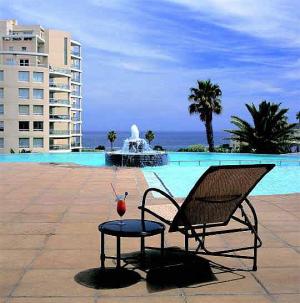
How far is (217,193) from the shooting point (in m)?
4.43

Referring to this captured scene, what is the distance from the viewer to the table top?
4.23 metres

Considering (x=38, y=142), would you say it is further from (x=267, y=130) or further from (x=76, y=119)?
(x=267, y=130)

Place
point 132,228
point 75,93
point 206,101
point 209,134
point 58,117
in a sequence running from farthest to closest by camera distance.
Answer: point 75,93 → point 58,117 → point 206,101 → point 209,134 → point 132,228

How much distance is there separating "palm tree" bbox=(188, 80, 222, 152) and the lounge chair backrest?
→ 35.6 metres

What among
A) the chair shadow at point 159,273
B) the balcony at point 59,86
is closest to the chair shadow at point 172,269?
the chair shadow at point 159,273

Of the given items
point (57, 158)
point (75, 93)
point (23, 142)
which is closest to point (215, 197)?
point (57, 158)

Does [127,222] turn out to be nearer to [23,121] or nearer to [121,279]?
[121,279]

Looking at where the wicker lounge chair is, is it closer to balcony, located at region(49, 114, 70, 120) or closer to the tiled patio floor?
the tiled patio floor

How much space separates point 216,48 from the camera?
42.0 meters

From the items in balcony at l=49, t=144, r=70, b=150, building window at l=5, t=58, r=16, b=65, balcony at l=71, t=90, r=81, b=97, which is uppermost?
building window at l=5, t=58, r=16, b=65

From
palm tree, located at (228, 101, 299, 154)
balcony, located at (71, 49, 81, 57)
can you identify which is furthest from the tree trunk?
balcony, located at (71, 49, 81, 57)

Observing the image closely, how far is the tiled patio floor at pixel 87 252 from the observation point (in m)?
3.95

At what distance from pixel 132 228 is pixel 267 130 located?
96.4ft

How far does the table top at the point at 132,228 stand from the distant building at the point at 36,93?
166 ft
